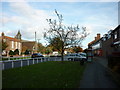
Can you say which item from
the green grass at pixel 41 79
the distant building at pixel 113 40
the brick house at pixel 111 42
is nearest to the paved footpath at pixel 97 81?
the green grass at pixel 41 79

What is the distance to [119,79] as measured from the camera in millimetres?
7168

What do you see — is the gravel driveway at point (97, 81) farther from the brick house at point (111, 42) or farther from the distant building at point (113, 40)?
the distant building at point (113, 40)

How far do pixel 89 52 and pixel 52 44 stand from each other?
22.3 feet

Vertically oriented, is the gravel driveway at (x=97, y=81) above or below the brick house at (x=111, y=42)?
below

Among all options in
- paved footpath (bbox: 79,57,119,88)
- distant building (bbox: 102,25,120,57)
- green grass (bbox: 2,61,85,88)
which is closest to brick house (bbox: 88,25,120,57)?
distant building (bbox: 102,25,120,57)

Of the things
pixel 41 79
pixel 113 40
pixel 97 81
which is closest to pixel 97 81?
pixel 97 81

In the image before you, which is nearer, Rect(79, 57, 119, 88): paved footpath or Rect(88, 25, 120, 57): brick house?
Rect(79, 57, 119, 88): paved footpath

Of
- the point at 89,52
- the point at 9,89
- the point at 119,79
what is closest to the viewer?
the point at 9,89

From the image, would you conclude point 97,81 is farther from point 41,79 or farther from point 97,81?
point 41,79

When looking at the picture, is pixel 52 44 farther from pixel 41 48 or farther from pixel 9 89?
pixel 41 48

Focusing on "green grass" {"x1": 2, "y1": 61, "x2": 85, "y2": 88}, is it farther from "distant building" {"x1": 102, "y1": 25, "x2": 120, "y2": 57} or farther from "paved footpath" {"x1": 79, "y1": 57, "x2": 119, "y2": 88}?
"distant building" {"x1": 102, "y1": 25, "x2": 120, "y2": 57}

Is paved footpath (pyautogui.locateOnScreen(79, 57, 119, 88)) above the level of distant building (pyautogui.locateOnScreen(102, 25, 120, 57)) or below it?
below

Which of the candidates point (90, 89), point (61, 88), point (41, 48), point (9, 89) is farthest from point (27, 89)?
point (41, 48)

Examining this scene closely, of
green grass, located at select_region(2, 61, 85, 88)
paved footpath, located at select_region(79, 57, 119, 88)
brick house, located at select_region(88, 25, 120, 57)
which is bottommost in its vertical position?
paved footpath, located at select_region(79, 57, 119, 88)
